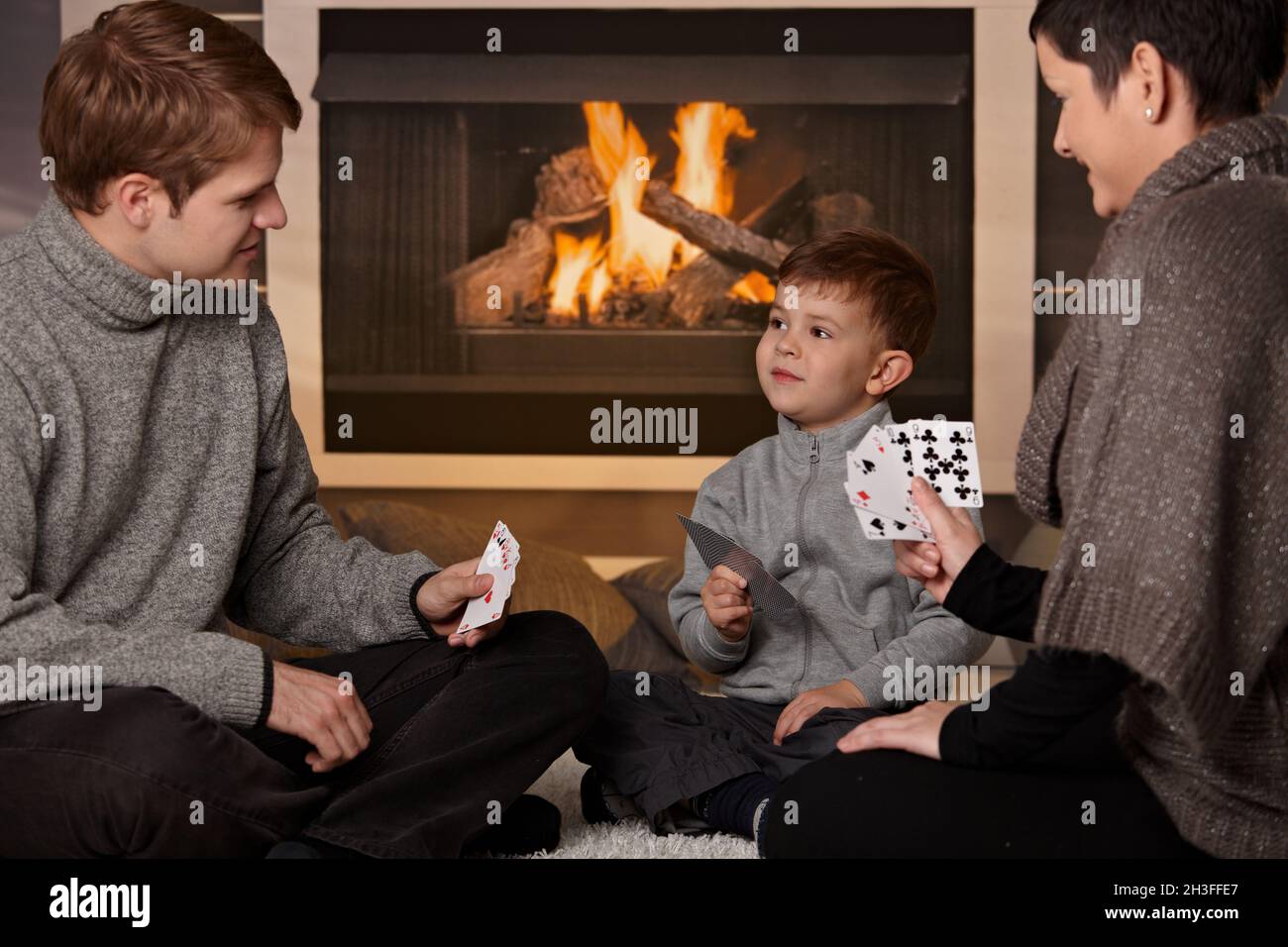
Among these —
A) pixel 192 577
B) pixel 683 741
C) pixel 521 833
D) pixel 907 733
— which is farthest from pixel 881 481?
pixel 192 577

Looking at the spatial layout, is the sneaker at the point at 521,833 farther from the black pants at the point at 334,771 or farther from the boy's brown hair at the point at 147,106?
the boy's brown hair at the point at 147,106

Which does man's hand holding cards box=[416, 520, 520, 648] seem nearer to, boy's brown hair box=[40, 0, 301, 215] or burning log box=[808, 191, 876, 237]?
boy's brown hair box=[40, 0, 301, 215]

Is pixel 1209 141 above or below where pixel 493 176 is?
below

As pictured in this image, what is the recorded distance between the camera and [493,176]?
3.54 metres

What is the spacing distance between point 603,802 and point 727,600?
348 mm

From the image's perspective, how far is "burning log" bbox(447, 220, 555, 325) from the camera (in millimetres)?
3547

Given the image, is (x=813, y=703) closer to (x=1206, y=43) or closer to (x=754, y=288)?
(x=1206, y=43)

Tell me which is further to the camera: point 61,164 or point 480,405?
point 480,405

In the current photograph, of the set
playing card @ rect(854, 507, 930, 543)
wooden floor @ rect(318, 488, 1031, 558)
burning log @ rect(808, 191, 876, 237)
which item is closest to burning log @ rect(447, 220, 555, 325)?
wooden floor @ rect(318, 488, 1031, 558)

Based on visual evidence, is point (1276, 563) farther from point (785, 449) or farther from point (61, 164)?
point (61, 164)

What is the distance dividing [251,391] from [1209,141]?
1.13 m

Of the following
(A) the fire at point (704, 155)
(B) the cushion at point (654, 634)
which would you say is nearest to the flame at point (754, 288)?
(A) the fire at point (704, 155)

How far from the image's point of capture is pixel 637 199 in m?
3.52

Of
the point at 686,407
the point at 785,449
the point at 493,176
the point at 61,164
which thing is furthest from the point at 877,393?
the point at 493,176
